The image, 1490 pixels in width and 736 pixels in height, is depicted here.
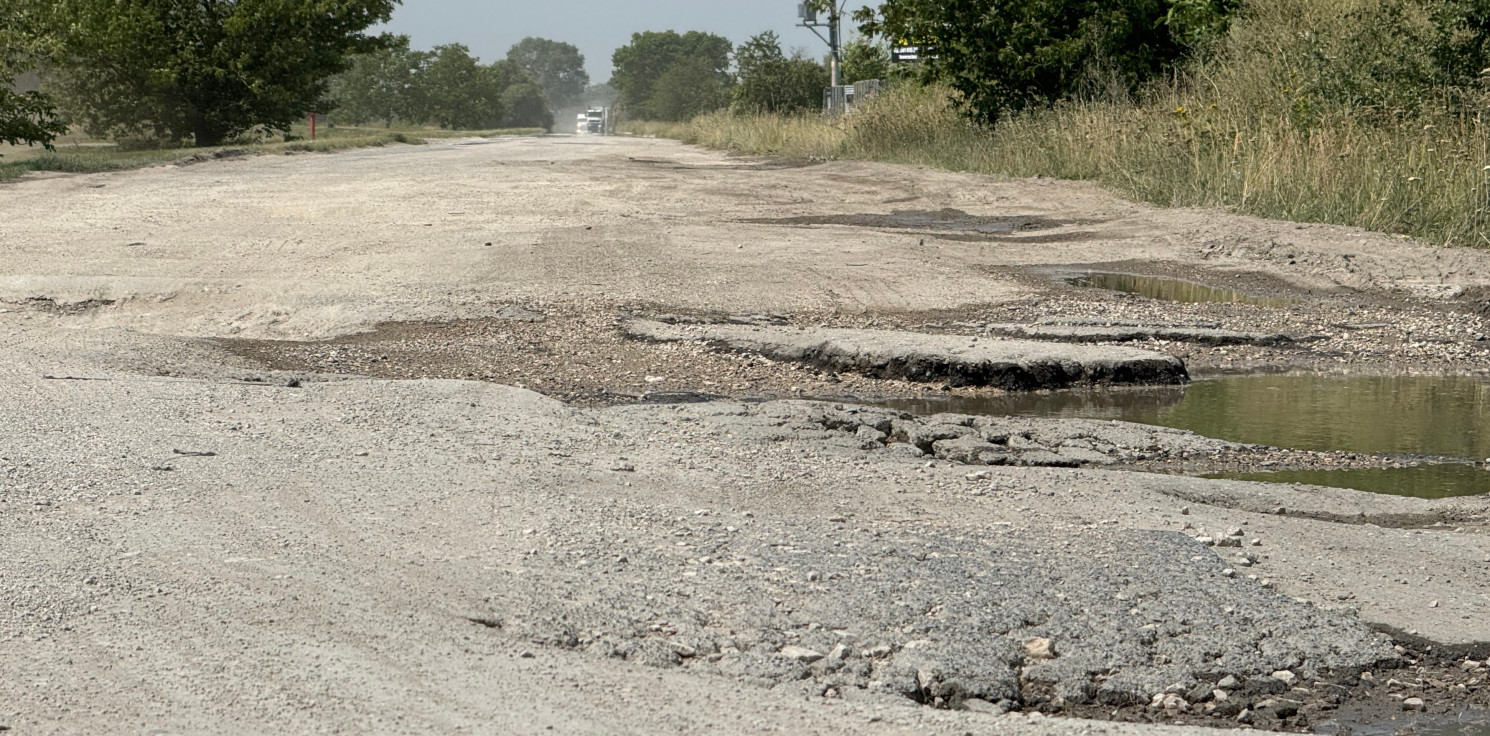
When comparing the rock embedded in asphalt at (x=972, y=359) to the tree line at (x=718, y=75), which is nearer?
the rock embedded in asphalt at (x=972, y=359)

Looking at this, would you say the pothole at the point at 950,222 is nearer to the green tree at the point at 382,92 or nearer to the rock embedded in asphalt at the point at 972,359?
the rock embedded in asphalt at the point at 972,359

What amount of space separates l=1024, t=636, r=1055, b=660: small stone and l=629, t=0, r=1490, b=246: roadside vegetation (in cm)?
780

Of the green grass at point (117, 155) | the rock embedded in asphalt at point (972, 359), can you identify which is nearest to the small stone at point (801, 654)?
the rock embedded in asphalt at point (972, 359)

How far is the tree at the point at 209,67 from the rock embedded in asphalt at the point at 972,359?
2476 centimetres

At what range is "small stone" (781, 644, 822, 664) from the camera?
2658mm

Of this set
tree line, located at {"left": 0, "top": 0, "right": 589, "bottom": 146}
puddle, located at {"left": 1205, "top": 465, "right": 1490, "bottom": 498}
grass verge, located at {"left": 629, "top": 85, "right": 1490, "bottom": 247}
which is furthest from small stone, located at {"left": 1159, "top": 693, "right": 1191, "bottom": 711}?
tree line, located at {"left": 0, "top": 0, "right": 589, "bottom": 146}

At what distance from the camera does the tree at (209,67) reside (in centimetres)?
2831

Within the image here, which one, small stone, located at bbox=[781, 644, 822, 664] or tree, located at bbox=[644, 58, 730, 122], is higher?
tree, located at bbox=[644, 58, 730, 122]

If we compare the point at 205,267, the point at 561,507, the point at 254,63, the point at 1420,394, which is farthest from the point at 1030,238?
the point at 254,63

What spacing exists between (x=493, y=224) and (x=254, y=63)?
69.6 ft

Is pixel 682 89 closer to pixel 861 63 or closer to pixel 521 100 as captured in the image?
pixel 521 100

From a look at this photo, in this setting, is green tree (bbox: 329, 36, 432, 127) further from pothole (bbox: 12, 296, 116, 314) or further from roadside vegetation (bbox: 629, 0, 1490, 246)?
pothole (bbox: 12, 296, 116, 314)

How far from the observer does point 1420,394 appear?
5703mm

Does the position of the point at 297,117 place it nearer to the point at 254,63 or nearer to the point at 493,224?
the point at 254,63
